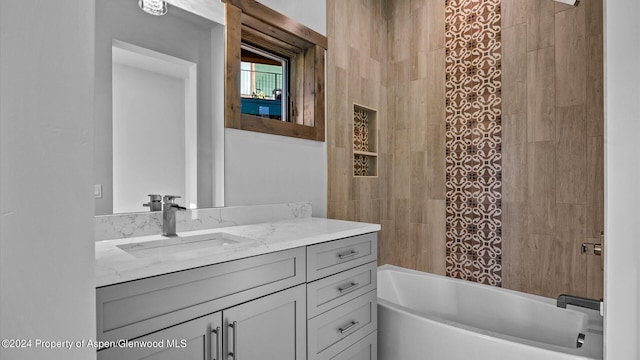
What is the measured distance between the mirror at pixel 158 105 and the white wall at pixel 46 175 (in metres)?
1.10

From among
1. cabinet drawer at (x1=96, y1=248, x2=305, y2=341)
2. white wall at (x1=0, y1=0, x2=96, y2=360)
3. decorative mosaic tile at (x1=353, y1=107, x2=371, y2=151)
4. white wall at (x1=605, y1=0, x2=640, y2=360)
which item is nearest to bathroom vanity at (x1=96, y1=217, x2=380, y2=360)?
cabinet drawer at (x1=96, y1=248, x2=305, y2=341)

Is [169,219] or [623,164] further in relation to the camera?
[169,219]

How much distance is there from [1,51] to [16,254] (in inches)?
8.2

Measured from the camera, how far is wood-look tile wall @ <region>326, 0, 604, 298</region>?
2.01 metres

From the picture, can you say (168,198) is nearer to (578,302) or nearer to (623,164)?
(623,164)

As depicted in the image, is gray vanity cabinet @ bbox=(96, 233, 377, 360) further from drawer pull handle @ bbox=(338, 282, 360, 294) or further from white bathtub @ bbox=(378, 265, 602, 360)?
white bathtub @ bbox=(378, 265, 602, 360)

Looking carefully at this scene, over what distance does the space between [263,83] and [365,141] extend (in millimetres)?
1074

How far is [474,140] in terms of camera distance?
2416 millimetres

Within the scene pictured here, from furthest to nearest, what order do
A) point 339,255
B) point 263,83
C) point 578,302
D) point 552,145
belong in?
point 552,145 → point 263,83 → point 578,302 → point 339,255

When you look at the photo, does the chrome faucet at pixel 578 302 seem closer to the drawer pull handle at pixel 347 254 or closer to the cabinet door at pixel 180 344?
the drawer pull handle at pixel 347 254

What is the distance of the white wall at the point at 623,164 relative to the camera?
48.0 inches

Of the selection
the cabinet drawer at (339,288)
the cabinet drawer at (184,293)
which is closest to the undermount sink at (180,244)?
the cabinet drawer at (184,293)

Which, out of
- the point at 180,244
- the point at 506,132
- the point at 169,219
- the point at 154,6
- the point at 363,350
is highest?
the point at 154,6

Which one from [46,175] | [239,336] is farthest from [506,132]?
[46,175]
